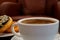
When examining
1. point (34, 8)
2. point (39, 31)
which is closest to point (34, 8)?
point (34, 8)

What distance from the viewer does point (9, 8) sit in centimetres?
175

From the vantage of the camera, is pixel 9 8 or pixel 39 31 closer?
pixel 39 31

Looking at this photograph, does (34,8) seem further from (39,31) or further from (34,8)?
(39,31)

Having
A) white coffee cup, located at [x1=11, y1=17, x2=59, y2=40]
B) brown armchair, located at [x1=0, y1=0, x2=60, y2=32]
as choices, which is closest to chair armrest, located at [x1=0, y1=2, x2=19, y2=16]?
brown armchair, located at [x1=0, y1=0, x2=60, y2=32]

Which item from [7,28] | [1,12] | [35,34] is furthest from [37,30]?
[1,12]

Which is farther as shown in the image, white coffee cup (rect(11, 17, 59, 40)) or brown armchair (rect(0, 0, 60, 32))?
brown armchair (rect(0, 0, 60, 32))

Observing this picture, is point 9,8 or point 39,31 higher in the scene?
point 39,31

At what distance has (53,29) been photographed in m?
0.43

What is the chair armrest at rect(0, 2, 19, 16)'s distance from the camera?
1710 millimetres

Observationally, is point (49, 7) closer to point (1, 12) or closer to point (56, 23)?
point (1, 12)

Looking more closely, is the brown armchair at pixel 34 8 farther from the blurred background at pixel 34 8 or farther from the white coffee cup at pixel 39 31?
the white coffee cup at pixel 39 31

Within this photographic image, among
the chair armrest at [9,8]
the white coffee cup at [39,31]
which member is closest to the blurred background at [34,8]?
the chair armrest at [9,8]

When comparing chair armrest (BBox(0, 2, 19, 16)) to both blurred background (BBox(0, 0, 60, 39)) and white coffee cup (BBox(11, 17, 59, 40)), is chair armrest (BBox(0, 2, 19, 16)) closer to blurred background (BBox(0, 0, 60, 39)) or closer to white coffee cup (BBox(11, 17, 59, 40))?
blurred background (BBox(0, 0, 60, 39))

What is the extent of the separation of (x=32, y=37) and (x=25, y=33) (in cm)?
3
